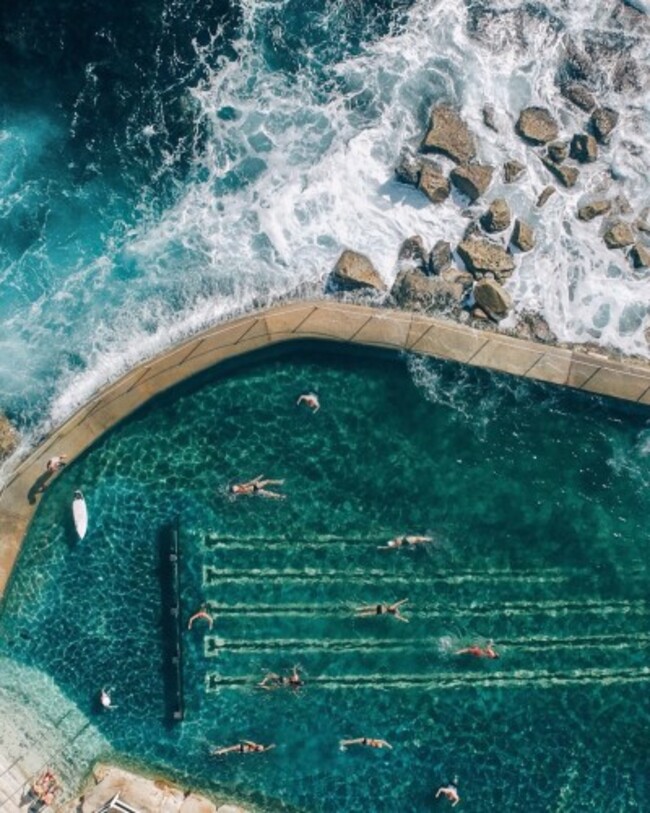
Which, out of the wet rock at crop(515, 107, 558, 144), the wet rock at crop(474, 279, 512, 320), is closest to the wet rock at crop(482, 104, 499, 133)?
the wet rock at crop(515, 107, 558, 144)

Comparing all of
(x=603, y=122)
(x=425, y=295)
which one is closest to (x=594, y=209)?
(x=603, y=122)

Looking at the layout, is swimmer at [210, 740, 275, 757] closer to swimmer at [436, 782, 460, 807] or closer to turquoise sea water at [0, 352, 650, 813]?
turquoise sea water at [0, 352, 650, 813]

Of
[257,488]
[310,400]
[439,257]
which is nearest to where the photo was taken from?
[257,488]

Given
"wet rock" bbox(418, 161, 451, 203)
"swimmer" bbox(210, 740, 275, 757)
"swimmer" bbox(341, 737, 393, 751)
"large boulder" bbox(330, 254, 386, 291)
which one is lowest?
"swimmer" bbox(341, 737, 393, 751)

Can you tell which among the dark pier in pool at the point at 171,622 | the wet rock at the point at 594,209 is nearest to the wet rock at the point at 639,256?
the wet rock at the point at 594,209

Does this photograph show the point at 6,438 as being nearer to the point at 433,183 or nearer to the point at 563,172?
the point at 433,183

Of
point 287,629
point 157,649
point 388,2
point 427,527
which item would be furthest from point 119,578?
point 388,2
